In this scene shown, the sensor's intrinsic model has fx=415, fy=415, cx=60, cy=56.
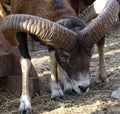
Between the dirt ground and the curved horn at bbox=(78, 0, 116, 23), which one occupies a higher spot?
the curved horn at bbox=(78, 0, 116, 23)

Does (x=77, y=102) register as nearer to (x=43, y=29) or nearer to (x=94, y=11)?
(x=43, y=29)

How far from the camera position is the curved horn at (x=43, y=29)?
5.76 meters

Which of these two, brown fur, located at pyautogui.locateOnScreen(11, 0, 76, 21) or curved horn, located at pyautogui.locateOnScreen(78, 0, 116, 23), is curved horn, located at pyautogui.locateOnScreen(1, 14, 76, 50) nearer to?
brown fur, located at pyautogui.locateOnScreen(11, 0, 76, 21)

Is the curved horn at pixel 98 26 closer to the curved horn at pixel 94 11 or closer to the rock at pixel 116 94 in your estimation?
the curved horn at pixel 94 11

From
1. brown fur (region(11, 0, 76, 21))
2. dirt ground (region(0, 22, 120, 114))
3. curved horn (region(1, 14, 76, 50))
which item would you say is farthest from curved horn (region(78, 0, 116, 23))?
dirt ground (region(0, 22, 120, 114))

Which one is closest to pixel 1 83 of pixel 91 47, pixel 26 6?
pixel 26 6

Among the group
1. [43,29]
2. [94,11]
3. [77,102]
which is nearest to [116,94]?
[77,102]

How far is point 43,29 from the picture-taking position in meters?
5.77

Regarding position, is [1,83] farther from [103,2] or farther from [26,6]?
[103,2]

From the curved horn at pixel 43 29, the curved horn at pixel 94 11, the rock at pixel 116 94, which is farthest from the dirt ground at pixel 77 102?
the curved horn at pixel 94 11

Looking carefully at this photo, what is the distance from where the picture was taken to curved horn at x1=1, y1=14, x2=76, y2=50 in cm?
576

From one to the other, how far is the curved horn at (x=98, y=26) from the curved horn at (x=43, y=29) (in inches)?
7.2

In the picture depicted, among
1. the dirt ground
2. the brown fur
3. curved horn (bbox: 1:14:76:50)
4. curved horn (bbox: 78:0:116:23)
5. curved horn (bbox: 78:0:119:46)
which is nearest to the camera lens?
curved horn (bbox: 1:14:76:50)

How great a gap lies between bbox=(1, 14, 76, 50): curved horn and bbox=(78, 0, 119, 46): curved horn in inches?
7.2
